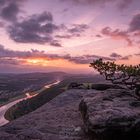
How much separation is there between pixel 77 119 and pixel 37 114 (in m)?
5.41

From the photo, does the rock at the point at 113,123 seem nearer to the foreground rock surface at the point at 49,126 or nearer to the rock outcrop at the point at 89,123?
the rock outcrop at the point at 89,123

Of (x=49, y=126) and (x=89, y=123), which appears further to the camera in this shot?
(x=49, y=126)

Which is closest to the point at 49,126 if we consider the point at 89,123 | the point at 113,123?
the point at 89,123

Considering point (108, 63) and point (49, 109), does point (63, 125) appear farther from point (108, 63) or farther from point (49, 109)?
point (108, 63)

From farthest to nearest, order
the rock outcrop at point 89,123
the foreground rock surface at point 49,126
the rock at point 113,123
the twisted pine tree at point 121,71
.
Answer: the twisted pine tree at point 121,71 < the foreground rock surface at point 49,126 < the rock outcrop at point 89,123 < the rock at point 113,123

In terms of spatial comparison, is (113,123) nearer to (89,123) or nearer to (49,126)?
(89,123)

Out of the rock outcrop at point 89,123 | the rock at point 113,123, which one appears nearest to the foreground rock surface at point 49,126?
the rock outcrop at point 89,123

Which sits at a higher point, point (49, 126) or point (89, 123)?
point (89, 123)

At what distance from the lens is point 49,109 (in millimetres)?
35312

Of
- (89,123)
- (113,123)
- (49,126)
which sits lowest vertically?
(49,126)

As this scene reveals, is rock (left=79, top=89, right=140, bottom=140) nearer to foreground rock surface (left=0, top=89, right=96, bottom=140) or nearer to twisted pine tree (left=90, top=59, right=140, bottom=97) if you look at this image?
foreground rock surface (left=0, top=89, right=96, bottom=140)

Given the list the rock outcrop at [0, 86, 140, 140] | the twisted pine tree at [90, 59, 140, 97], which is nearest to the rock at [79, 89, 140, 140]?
the rock outcrop at [0, 86, 140, 140]

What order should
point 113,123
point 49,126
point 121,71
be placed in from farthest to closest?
point 121,71 < point 49,126 < point 113,123

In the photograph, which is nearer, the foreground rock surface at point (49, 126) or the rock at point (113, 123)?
the rock at point (113, 123)
